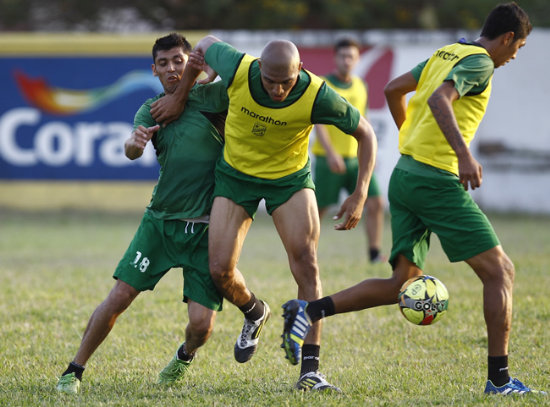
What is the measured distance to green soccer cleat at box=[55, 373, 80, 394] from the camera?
525 centimetres

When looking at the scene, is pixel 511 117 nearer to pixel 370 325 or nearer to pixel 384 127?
pixel 384 127

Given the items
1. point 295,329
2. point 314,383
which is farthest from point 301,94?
point 314,383

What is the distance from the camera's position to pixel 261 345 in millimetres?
6719

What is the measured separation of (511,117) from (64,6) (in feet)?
43.9

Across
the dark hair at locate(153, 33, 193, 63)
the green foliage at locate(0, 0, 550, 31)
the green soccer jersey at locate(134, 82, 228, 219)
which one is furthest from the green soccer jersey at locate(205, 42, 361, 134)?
the green foliage at locate(0, 0, 550, 31)

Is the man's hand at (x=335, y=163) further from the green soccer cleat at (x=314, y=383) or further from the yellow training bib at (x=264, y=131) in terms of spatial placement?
the green soccer cleat at (x=314, y=383)

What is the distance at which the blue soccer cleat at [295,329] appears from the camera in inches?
199

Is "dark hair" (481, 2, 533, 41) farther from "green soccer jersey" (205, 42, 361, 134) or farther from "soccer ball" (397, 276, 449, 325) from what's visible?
"soccer ball" (397, 276, 449, 325)

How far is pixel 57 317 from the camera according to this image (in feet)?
25.3

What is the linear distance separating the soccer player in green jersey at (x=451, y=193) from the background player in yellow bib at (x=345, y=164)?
15.6 feet

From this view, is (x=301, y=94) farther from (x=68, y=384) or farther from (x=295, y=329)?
(x=68, y=384)

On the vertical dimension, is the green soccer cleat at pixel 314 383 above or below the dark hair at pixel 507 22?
below

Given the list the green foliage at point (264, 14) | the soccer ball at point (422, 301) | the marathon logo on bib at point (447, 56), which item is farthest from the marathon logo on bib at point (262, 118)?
→ the green foliage at point (264, 14)

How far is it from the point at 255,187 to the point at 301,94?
69 cm
